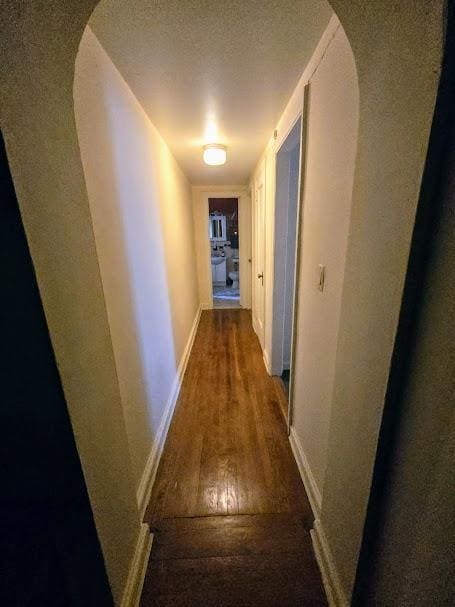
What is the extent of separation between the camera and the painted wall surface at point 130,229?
926 mm

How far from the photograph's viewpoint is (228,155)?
2.53 metres

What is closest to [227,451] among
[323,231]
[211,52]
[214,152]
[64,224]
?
[323,231]

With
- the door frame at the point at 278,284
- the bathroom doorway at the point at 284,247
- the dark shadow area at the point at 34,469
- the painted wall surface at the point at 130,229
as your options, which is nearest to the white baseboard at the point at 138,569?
the dark shadow area at the point at 34,469

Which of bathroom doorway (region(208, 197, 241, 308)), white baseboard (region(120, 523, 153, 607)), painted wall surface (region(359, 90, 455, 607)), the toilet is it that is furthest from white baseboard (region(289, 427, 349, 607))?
the toilet

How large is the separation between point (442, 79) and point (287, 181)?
1.67m

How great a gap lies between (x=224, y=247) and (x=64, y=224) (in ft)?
23.8

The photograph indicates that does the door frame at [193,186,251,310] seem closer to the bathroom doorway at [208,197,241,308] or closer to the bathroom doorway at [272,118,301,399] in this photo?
the bathroom doorway at [208,197,241,308]

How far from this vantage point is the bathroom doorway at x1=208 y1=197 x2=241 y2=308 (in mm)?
6594

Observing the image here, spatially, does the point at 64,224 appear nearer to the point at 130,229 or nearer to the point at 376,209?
the point at 130,229

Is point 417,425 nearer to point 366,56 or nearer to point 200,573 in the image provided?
point 366,56

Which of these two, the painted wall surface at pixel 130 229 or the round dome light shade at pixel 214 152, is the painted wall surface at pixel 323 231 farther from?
the round dome light shade at pixel 214 152

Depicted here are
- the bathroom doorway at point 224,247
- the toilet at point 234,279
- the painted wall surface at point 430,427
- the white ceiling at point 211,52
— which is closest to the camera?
the painted wall surface at point 430,427

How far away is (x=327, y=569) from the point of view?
0.98 meters

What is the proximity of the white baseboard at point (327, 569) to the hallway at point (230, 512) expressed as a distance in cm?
4
